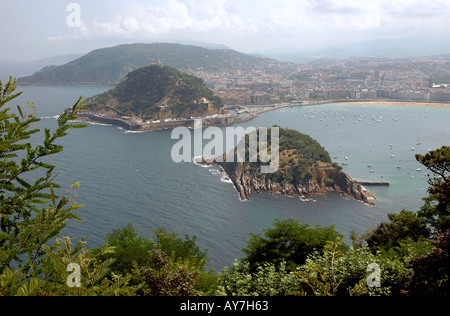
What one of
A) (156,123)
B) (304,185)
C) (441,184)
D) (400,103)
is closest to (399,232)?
(441,184)

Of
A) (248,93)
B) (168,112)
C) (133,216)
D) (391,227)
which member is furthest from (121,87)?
(391,227)

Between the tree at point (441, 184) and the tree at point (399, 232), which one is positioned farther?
the tree at point (399, 232)

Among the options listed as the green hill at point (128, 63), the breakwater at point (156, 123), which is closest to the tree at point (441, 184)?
the breakwater at point (156, 123)
